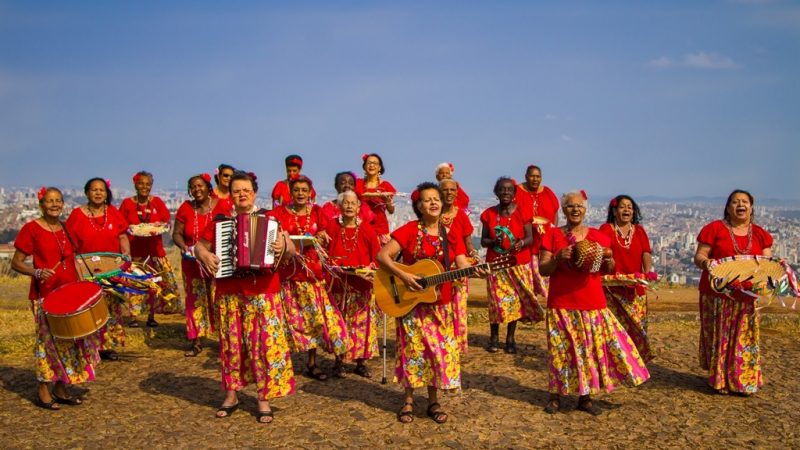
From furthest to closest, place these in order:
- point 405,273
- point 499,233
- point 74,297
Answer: point 499,233 → point 74,297 → point 405,273

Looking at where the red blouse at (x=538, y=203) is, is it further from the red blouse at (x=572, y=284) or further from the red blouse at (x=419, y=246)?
the red blouse at (x=419, y=246)

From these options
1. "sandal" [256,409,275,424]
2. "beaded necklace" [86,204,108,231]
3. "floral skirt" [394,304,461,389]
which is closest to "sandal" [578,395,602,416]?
"floral skirt" [394,304,461,389]

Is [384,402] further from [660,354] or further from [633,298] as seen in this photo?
[660,354]

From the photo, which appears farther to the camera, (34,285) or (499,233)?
(499,233)

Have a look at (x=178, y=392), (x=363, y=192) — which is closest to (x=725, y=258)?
(x=363, y=192)

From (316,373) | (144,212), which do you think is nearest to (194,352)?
(316,373)

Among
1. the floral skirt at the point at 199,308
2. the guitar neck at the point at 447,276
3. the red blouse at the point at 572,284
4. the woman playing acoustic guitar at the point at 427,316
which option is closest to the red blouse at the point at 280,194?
the floral skirt at the point at 199,308

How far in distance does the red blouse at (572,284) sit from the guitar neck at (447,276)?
36.4 inches

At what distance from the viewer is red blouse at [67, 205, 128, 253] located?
781 centimetres

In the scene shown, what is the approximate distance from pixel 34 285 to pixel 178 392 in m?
1.84

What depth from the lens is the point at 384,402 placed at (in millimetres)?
6938

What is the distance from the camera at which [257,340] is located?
6.21 m

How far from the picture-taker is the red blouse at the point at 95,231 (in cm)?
781

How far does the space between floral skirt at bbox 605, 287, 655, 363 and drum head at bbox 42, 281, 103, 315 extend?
5.50m
